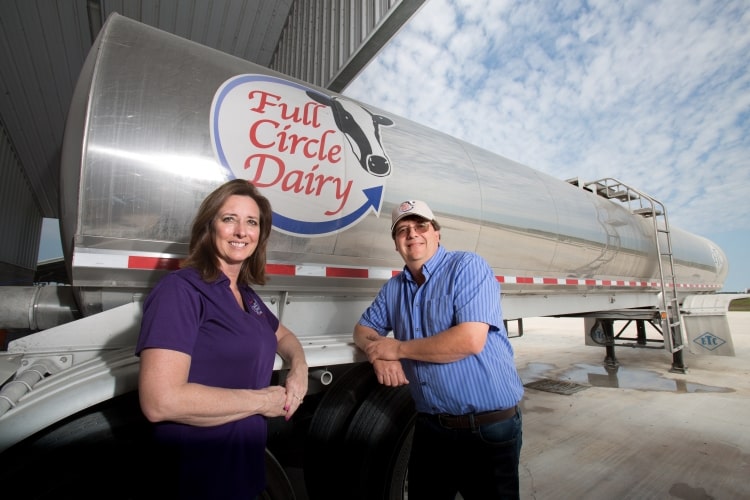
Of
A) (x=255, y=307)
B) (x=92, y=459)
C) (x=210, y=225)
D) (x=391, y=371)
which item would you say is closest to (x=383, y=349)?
(x=391, y=371)

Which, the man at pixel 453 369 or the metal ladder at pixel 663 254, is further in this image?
the metal ladder at pixel 663 254

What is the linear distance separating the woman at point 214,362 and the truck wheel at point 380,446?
2.44 ft

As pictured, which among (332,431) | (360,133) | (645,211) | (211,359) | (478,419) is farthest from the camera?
(645,211)

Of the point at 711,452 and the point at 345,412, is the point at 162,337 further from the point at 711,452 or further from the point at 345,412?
the point at 711,452

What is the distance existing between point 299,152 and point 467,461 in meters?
1.65

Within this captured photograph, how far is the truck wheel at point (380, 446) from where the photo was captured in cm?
196

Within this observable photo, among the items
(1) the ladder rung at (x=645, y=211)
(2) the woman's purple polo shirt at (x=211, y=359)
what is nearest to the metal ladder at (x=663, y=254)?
(1) the ladder rung at (x=645, y=211)

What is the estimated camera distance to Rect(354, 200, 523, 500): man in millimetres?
1481

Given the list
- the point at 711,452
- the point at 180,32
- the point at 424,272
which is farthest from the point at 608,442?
the point at 180,32

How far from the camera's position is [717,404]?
4.75m

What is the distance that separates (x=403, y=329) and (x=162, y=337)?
1067mm

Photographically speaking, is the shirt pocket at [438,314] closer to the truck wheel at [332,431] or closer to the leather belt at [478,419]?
the leather belt at [478,419]

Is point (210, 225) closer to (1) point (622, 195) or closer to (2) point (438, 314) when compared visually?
(2) point (438, 314)

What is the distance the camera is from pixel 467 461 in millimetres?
1527
